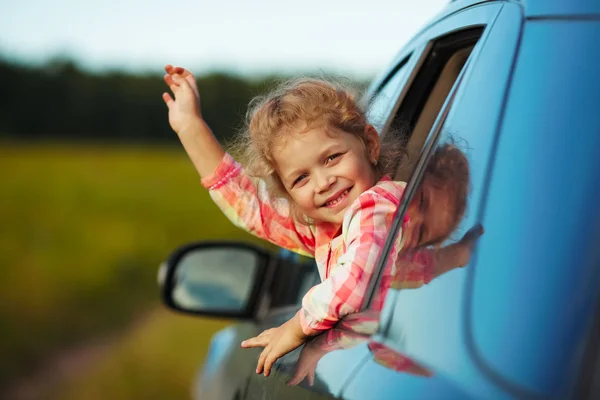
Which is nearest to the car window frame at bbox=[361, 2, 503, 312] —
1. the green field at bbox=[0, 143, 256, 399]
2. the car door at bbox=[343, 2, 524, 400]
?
the car door at bbox=[343, 2, 524, 400]

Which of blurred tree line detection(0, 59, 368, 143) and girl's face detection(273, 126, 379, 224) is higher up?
blurred tree line detection(0, 59, 368, 143)

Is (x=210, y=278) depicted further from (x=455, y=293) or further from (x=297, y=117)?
(x=455, y=293)

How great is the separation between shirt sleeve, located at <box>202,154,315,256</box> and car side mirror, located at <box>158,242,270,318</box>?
3.76ft

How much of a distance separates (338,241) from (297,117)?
12.1 inches

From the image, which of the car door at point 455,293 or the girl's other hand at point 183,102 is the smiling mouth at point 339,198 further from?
the girl's other hand at point 183,102

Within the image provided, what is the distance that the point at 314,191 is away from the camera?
2.35 metres

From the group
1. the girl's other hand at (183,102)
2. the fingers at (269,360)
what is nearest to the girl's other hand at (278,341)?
the fingers at (269,360)

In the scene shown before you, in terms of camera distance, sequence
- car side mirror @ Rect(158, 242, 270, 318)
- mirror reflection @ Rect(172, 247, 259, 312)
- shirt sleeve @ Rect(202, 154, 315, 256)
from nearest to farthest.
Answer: shirt sleeve @ Rect(202, 154, 315, 256)
car side mirror @ Rect(158, 242, 270, 318)
mirror reflection @ Rect(172, 247, 259, 312)

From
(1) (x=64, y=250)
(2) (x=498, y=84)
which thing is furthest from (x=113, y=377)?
(1) (x=64, y=250)

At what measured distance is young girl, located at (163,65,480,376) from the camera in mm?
1959

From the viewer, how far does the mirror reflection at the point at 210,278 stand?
4.11 m

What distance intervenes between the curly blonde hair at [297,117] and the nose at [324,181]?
122 millimetres

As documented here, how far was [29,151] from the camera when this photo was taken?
29531mm

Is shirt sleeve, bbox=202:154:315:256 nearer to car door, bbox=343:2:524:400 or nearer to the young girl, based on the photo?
the young girl
